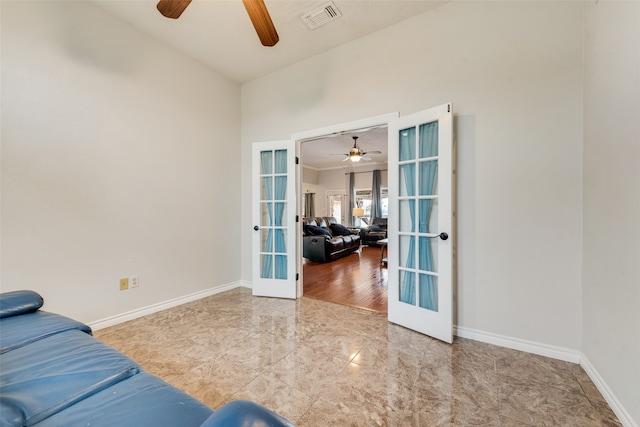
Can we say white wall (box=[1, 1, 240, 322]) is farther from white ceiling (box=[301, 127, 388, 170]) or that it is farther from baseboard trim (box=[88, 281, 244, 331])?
white ceiling (box=[301, 127, 388, 170])

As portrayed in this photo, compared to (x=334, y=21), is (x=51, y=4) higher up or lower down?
lower down

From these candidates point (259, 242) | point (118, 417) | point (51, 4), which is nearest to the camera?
point (118, 417)

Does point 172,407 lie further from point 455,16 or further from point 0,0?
point 455,16

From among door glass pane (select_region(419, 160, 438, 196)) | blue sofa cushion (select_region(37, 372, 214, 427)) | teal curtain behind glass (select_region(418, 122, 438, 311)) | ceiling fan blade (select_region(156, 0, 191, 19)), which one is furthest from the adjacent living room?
blue sofa cushion (select_region(37, 372, 214, 427))

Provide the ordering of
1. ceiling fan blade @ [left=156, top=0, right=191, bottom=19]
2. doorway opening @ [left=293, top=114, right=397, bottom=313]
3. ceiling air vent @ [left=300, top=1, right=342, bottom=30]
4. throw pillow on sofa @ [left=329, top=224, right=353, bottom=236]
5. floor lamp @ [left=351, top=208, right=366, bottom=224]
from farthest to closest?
floor lamp @ [left=351, top=208, right=366, bottom=224]
throw pillow on sofa @ [left=329, top=224, right=353, bottom=236]
doorway opening @ [left=293, top=114, right=397, bottom=313]
ceiling air vent @ [left=300, top=1, right=342, bottom=30]
ceiling fan blade @ [left=156, top=0, right=191, bottom=19]

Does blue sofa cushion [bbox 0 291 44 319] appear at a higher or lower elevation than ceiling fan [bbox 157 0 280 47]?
lower

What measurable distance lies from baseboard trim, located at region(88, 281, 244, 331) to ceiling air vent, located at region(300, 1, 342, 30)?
10.7 feet

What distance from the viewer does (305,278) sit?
4184 millimetres

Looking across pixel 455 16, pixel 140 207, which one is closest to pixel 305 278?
pixel 140 207

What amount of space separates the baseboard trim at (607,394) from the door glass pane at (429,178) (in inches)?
60.3

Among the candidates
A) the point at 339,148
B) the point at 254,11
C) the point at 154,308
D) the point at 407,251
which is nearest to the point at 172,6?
the point at 254,11

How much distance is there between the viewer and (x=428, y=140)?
2264mm

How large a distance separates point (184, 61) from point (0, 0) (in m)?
1.39

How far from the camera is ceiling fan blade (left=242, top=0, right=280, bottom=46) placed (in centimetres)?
160
